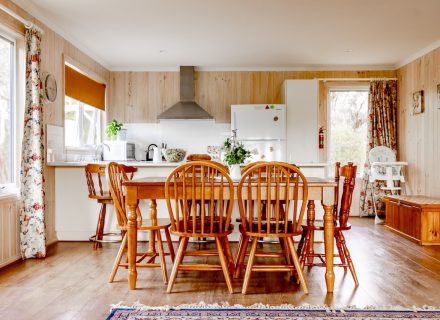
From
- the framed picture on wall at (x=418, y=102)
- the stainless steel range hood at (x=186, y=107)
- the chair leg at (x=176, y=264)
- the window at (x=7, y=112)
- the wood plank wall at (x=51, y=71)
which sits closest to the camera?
the chair leg at (x=176, y=264)

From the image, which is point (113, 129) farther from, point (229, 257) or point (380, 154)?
point (380, 154)

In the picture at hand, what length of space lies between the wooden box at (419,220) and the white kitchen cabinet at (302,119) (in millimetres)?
1673

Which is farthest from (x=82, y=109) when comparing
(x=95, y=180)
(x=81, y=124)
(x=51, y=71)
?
(x=95, y=180)

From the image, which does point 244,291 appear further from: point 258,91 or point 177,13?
point 258,91

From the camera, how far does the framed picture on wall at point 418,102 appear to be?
577 cm

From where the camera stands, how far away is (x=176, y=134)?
6.86 meters

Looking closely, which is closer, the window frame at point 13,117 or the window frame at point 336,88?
the window frame at point 13,117

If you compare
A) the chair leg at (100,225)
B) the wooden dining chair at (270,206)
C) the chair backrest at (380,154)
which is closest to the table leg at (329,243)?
the wooden dining chair at (270,206)

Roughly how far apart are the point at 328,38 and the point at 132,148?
11.3 feet

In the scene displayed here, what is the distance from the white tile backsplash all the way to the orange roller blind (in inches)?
27.8

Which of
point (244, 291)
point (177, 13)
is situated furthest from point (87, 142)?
point (244, 291)

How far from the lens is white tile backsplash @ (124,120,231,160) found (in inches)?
269

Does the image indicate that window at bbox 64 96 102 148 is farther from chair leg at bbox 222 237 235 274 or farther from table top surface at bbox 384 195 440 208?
table top surface at bbox 384 195 440 208

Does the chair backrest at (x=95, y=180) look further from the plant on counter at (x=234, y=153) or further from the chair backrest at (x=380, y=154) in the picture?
the chair backrest at (x=380, y=154)
